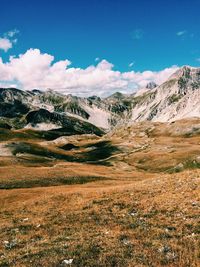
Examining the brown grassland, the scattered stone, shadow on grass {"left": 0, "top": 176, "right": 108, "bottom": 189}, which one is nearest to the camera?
the brown grassland

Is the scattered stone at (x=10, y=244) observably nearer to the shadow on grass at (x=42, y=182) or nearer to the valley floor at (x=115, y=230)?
the valley floor at (x=115, y=230)

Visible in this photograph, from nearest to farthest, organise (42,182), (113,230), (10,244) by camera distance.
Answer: (10,244), (113,230), (42,182)

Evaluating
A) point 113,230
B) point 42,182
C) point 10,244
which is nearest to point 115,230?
point 113,230

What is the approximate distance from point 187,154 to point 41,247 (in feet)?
560

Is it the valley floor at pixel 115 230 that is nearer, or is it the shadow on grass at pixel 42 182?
the valley floor at pixel 115 230

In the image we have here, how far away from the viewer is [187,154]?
600ft

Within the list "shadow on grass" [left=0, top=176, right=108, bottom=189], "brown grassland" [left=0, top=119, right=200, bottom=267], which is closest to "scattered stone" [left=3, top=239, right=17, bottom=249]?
"brown grassland" [left=0, top=119, right=200, bottom=267]

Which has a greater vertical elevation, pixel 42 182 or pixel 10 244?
pixel 10 244

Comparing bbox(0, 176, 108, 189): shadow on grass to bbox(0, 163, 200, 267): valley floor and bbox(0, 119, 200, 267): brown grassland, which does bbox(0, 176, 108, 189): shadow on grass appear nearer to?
bbox(0, 119, 200, 267): brown grassland

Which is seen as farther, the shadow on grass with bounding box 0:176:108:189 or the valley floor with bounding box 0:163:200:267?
the shadow on grass with bounding box 0:176:108:189

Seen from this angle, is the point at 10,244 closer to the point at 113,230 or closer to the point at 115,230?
the point at 113,230

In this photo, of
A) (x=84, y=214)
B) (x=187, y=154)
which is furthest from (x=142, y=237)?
(x=187, y=154)

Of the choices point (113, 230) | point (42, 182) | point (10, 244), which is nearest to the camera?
point (10, 244)

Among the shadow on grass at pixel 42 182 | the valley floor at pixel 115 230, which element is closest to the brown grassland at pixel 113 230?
the valley floor at pixel 115 230
